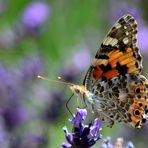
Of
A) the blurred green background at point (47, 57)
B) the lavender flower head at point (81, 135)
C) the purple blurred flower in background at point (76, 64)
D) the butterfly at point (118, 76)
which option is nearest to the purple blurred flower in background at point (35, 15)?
the blurred green background at point (47, 57)

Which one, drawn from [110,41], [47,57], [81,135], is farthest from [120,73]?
[47,57]

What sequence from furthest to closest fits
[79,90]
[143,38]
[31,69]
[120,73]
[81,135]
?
[143,38] < [31,69] < [120,73] < [79,90] < [81,135]

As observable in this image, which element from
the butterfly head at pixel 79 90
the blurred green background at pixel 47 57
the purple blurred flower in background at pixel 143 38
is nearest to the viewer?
the butterfly head at pixel 79 90

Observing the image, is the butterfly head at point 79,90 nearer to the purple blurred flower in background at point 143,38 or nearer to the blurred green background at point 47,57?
the blurred green background at point 47,57

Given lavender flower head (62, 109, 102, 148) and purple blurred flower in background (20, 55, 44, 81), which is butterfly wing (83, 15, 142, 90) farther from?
purple blurred flower in background (20, 55, 44, 81)

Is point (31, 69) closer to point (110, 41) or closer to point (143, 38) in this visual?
point (143, 38)
